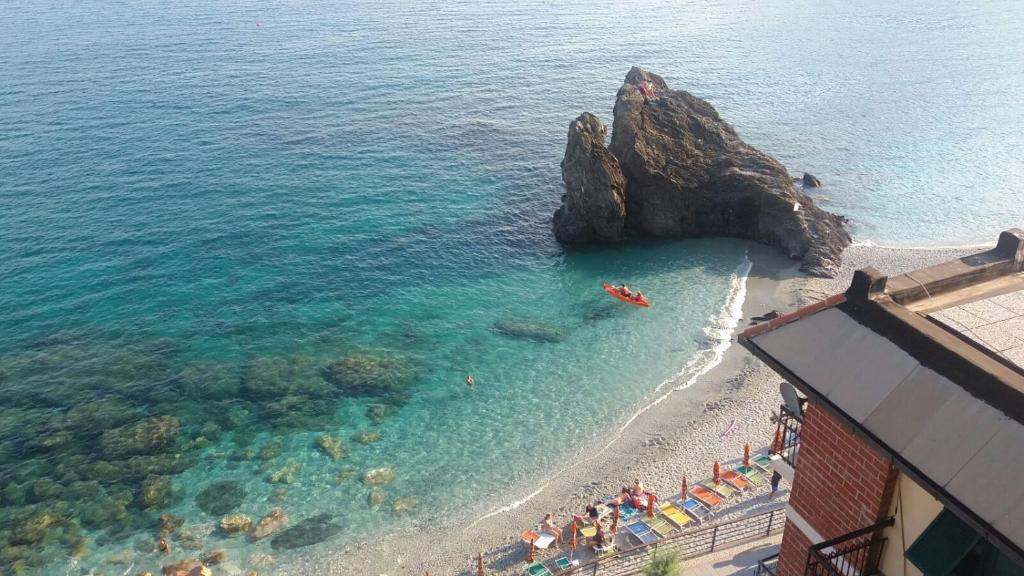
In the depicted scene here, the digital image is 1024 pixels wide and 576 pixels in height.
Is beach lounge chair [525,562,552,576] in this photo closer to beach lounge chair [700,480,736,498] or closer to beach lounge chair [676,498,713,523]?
beach lounge chair [676,498,713,523]

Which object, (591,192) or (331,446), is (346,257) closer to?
(591,192)

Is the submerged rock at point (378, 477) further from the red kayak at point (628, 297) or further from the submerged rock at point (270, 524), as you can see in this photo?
the red kayak at point (628, 297)

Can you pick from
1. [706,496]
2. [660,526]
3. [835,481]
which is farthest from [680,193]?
[835,481]

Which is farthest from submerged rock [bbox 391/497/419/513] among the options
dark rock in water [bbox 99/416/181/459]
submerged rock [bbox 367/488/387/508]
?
dark rock in water [bbox 99/416/181/459]

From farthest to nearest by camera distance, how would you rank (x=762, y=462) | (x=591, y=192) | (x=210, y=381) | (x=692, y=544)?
(x=591, y=192)
(x=210, y=381)
(x=762, y=462)
(x=692, y=544)

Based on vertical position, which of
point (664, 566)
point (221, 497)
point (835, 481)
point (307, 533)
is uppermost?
point (835, 481)

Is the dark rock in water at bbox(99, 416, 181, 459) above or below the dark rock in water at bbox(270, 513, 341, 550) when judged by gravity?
above
